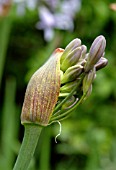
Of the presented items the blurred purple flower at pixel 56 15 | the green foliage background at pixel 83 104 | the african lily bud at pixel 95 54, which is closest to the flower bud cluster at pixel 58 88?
the african lily bud at pixel 95 54

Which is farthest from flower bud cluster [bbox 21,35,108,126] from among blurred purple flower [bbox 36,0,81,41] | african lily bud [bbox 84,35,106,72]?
blurred purple flower [bbox 36,0,81,41]

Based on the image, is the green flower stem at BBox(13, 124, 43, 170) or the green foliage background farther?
the green foliage background

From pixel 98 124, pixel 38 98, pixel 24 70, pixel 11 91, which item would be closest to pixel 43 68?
pixel 38 98

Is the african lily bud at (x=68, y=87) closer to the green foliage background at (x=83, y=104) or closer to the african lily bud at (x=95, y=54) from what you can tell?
the african lily bud at (x=95, y=54)

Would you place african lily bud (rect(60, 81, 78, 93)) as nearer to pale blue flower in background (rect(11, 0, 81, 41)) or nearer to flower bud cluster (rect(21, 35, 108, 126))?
flower bud cluster (rect(21, 35, 108, 126))

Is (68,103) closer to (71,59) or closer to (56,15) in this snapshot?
(71,59)

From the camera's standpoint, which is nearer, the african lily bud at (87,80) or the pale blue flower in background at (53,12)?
the african lily bud at (87,80)
